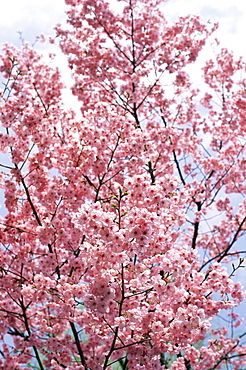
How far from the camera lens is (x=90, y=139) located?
6.30 metres

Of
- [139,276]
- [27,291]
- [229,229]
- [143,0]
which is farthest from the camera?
[229,229]

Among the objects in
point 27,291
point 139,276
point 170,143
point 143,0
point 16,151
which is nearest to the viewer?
point 139,276

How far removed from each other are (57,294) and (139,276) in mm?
1520

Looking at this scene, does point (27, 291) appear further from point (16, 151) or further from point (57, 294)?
point (16, 151)

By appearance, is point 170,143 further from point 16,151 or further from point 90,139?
point 16,151

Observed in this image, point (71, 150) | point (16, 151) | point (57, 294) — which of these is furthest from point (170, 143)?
point (57, 294)

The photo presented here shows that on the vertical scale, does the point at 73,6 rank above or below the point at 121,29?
above

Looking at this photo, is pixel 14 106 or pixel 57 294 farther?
pixel 14 106

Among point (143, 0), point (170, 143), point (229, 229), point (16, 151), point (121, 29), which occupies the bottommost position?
point (16, 151)

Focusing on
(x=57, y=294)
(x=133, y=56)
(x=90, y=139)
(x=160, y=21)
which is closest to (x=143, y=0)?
(x=160, y=21)

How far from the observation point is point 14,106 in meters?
6.32

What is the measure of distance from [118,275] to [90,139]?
97.6 inches

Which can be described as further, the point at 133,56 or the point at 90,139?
the point at 133,56

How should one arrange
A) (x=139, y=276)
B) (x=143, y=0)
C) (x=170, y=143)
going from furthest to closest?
(x=143, y=0) < (x=170, y=143) < (x=139, y=276)
